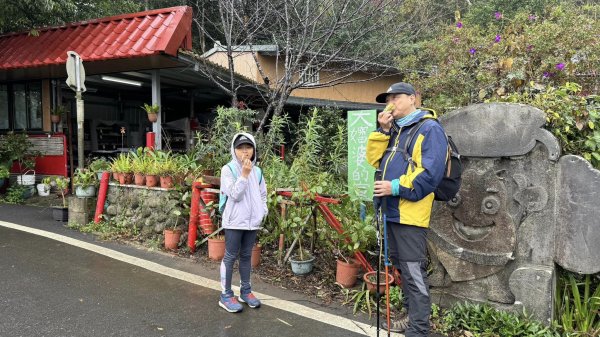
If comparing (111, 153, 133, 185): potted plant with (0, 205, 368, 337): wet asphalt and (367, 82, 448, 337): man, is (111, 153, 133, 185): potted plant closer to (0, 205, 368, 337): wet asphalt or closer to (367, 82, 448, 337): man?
(0, 205, 368, 337): wet asphalt

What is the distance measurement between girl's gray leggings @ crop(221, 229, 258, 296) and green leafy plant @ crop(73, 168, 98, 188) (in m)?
4.24

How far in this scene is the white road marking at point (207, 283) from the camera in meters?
3.55

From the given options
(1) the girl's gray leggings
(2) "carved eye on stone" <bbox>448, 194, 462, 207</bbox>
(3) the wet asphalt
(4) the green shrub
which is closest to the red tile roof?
(3) the wet asphalt

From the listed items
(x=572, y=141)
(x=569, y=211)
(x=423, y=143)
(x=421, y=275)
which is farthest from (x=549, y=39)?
(x=421, y=275)

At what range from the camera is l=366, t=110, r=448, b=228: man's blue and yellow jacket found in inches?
111

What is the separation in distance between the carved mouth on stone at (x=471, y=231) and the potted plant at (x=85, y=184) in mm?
5945

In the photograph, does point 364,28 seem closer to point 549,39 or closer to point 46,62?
point 549,39

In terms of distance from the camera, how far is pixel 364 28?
Result: 7754 mm

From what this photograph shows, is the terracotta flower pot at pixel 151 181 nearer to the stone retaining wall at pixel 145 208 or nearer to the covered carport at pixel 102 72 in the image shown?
the stone retaining wall at pixel 145 208

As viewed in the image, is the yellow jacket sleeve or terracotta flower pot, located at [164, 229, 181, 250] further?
terracotta flower pot, located at [164, 229, 181, 250]

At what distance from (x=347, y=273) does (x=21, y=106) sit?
35.0 feet

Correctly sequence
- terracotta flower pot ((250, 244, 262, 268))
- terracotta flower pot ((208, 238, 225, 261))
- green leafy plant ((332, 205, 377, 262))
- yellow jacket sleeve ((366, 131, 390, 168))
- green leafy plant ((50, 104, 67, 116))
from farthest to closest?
1. green leafy plant ((50, 104, 67, 116))
2. terracotta flower pot ((208, 238, 225, 261))
3. terracotta flower pot ((250, 244, 262, 268))
4. green leafy plant ((332, 205, 377, 262))
5. yellow jacket sleeve ((366, 131, 390, 168))

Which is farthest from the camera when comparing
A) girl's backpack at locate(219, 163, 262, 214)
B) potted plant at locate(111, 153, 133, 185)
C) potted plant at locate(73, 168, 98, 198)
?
potted plant at locate(73, 168, 98, 198)

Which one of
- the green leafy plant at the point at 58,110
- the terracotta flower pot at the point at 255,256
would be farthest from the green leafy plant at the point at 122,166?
Answer: the green leafy plant at the point at 58,110
